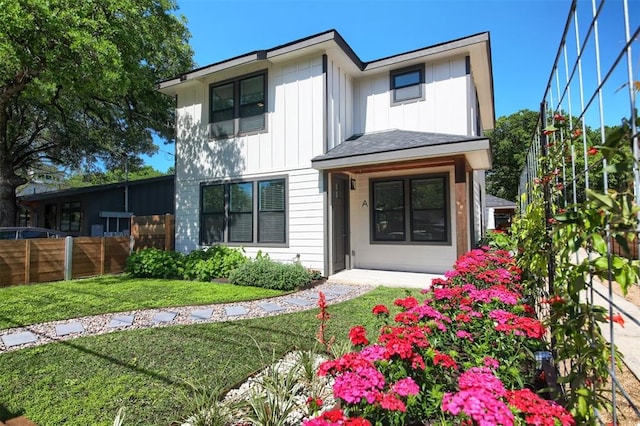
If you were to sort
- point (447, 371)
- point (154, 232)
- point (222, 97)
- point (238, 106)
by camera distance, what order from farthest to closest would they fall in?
1. point (154, 232)
2. point (222, 97)
3. point (238, 106)
4. point (447, 371)

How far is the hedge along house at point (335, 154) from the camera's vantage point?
25.5 feet

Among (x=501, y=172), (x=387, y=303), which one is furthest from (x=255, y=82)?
(x=501, y=172)

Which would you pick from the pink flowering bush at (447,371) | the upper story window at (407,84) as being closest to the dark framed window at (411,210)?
the upper story window at (407,84)

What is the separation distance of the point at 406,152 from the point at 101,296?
21.3 feet

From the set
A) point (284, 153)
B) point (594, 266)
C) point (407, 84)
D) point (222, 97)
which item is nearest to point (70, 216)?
point (222, 97)

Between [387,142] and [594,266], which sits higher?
[387,142]

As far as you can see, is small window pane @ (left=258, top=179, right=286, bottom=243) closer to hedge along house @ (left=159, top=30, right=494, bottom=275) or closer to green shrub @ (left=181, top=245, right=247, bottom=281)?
hedge along house @ (left=159, top=30, right=494, bottom=275)

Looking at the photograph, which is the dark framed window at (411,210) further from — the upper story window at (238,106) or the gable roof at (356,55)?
the upper story window at (238,106)

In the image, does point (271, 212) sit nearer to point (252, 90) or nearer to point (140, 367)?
point (252, 90)

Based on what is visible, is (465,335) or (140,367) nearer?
(465,335)

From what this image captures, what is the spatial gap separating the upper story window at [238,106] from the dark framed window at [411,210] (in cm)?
364

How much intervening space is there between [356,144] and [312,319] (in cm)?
487

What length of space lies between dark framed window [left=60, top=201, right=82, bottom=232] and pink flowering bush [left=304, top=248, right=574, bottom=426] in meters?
19.9

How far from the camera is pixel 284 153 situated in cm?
838
